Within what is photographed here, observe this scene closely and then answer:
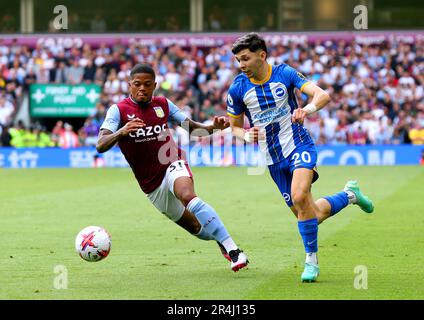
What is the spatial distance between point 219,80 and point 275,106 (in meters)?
28.3

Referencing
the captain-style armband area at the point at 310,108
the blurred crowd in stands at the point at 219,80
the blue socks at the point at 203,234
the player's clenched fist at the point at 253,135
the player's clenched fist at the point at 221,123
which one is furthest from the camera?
the blurred crowd in stands at the point at 219,80

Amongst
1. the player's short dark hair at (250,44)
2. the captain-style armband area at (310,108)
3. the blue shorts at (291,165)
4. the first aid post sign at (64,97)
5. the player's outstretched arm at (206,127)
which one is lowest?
the blue shorts at (291,165)

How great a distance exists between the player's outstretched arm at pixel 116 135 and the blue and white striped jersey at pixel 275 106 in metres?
1.05

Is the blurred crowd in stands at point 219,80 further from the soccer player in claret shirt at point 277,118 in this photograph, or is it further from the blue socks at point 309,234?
the blue socks at point 309,234

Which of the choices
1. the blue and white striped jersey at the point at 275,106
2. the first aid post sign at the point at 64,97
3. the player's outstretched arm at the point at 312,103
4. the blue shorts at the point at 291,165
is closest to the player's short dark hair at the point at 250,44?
the blue and white striped jersey at the point at 275,106

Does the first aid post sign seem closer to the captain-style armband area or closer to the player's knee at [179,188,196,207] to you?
the player's knee at [179,188,196,207]

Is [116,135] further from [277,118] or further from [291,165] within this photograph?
[291,165]

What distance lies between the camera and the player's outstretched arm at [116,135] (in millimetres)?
9555

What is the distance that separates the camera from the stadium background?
14.0m

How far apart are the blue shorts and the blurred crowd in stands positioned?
23.9 meters

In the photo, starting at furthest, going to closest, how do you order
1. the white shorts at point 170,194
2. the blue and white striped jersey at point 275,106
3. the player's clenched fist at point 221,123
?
1. the white shorts at point 170,194
2. the player's clenched fist at point 221,123
3. the blue and white striped jersey at point 275,106

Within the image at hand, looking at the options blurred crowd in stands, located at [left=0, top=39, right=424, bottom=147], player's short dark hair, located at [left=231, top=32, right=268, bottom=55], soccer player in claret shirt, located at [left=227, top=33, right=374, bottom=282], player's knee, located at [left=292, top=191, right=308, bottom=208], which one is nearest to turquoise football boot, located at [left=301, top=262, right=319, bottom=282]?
soccer player in claret shirt, located at [left=227, top=33, right=374, bottom=282]

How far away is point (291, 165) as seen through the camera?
377 inches

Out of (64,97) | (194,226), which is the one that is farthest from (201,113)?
(194,226)
